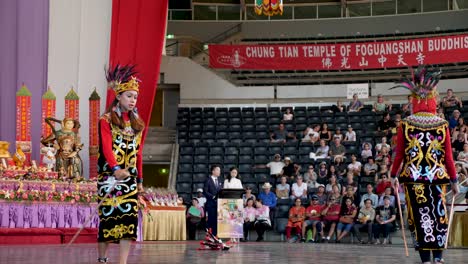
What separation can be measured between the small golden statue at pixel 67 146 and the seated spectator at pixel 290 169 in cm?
457

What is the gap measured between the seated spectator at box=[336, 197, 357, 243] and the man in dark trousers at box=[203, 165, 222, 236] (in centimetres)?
315

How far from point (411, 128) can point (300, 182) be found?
9.09m

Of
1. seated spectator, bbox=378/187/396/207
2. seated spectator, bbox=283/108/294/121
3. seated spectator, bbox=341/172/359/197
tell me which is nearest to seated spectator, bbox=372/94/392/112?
seated spectator, bbox=283/108/294/121

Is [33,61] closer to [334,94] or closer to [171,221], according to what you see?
[171,221]

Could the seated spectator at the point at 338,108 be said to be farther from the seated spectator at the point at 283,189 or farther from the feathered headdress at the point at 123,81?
the feathered headdress at the point at 123,81

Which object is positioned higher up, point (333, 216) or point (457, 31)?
point (457, 31)

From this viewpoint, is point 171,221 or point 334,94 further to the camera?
point 334,94

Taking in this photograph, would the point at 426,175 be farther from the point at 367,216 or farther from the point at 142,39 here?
the point at 142,39

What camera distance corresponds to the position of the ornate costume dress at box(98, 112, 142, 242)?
6.02m

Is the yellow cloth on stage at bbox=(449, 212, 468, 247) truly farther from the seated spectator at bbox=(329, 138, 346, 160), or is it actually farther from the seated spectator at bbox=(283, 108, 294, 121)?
the seated spectator at bbox=(283, 108, 294, 121)

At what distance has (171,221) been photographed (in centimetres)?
1504

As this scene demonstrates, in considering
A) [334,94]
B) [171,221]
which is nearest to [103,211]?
[171,221]

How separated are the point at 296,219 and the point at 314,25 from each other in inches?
447

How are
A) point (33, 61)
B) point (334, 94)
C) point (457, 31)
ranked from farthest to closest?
point (457, 31) < point (334, 94) < point (33, 61)
